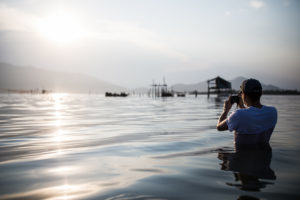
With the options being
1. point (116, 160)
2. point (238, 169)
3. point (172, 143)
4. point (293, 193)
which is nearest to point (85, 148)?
point (116, 160)

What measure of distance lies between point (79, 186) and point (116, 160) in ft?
4.68

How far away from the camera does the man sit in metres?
3.62

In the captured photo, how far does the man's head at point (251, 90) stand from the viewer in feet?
11.8

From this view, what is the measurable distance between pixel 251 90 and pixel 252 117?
0.44m

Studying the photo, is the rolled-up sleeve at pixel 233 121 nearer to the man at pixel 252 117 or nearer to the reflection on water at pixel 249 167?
the man at pixel 252 117

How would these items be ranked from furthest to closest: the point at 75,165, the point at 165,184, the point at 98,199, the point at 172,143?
the point at 172,143 → the point at 75,165 → the point at 165,184 → the point at 98,199

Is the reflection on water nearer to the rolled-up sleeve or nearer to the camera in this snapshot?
the rolled-up sleeve

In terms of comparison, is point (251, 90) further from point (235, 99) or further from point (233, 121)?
point (233, 121)

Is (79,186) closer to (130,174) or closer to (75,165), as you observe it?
(130,174)

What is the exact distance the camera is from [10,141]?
634 centimetres

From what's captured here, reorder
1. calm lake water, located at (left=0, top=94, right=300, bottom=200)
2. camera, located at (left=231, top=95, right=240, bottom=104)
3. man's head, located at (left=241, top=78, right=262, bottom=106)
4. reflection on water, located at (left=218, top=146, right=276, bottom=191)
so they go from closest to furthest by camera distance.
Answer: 1. calm lake water, located at (left=0, top=94, right=300, bottom=200)
2. reflection on water, located at (left=218, top=146, right=276, bottom=191)
3. man's head, located at (left=241, top=78, right=262, bottom=106)
4. camera, located at (left=231, top=95, right=240, bottom=104)

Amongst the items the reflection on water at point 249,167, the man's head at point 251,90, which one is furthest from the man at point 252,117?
the reflection on water at point 249,167

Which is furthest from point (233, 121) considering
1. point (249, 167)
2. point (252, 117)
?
point (249, 167)

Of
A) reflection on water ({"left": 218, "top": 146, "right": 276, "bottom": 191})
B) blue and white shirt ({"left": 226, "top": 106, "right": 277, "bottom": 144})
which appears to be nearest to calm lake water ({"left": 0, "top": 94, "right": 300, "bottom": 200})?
reflection on water ({"left": 218, "top": 146, "right": 276, "bottom": 191})
